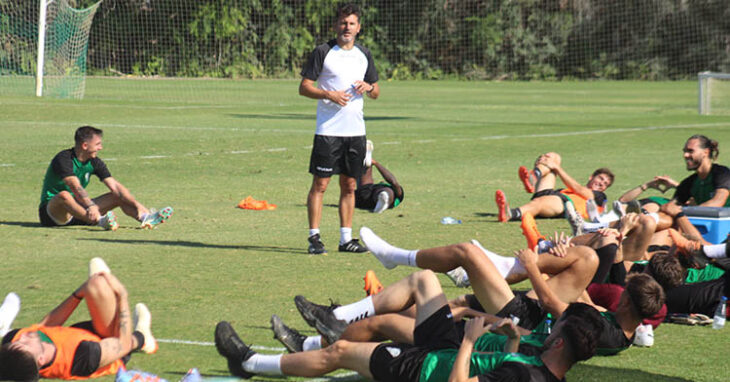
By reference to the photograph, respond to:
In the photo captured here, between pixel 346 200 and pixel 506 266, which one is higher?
pixel 346 200

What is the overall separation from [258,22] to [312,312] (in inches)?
1737

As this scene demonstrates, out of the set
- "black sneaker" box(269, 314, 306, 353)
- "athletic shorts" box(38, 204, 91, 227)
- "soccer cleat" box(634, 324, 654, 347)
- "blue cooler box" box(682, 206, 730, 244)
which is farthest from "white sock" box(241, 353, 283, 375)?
"athletic shorts" box(38, 204, 91, 227)

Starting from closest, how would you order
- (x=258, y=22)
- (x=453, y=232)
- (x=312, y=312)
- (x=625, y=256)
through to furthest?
(x=312, y=312)
(x=625, y=256)
(x=453, y=232)
(x=258, y=22)

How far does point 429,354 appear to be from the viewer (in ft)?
18.3

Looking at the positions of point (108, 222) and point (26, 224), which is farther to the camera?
point (26, 224)

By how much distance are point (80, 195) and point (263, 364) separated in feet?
18.9

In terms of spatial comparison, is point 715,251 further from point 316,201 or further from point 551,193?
point 551,193

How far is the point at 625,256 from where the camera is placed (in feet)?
27.9

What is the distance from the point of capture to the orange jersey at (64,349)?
5742 millimetres

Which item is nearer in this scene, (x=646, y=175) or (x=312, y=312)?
(x=312, y=312)

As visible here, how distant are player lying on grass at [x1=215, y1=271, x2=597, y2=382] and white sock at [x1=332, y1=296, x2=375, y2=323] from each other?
196 mm

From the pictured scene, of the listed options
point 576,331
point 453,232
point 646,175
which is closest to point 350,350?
point 576,331

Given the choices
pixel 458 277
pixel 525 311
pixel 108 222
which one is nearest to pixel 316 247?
pixel 458 277

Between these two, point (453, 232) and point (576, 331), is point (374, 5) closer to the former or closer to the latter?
point (453, 232)
